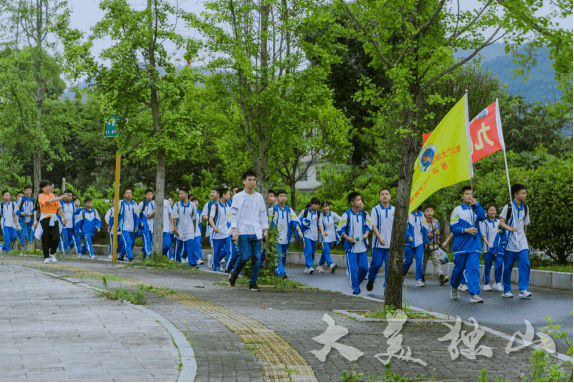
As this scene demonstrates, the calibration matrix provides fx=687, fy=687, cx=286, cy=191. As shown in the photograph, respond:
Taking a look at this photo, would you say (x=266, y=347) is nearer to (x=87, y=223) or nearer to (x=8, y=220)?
(x=87, y=223)

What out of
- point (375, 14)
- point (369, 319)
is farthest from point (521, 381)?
point (375, 14)

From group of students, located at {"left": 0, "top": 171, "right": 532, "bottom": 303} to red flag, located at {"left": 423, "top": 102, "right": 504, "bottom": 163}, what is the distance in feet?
2.37

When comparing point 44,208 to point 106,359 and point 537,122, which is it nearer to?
point 106,359

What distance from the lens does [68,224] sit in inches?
856

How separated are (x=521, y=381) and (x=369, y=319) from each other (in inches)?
111

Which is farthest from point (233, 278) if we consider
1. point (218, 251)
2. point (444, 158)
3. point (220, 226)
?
point (218, 251)

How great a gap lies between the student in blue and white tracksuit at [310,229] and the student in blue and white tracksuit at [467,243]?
19.4 feet

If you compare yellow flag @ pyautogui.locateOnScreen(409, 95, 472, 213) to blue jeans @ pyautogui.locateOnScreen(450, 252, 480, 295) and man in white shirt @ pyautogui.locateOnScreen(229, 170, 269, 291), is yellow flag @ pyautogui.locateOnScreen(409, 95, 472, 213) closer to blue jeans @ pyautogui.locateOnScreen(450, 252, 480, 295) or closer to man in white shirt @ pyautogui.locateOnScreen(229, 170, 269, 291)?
blue jeans @ pyautogui.locateOnScreen(450, 252, 480, 295)

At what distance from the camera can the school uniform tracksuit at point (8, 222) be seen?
2241 cm

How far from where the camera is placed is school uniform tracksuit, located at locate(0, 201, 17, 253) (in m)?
22.4

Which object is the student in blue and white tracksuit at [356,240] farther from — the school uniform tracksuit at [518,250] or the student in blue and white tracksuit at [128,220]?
the student in blue and white tracksuit at [128,220]

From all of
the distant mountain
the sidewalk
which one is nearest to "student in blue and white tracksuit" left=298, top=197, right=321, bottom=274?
the distant mountain

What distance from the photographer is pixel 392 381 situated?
17.3ft

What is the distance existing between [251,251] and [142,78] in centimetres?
719
